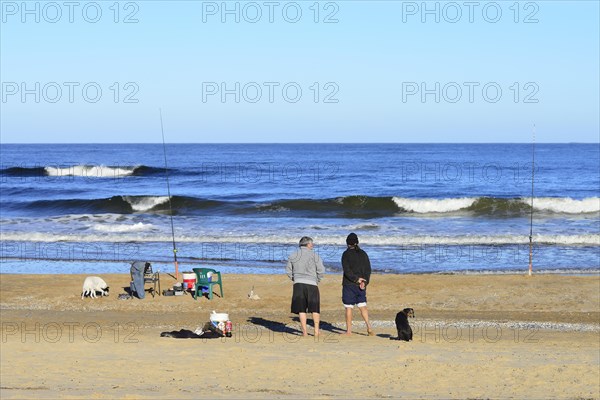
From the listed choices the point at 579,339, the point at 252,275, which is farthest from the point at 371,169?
the point at 579,339

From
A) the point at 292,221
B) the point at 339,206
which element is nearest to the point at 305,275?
the point at 292,221

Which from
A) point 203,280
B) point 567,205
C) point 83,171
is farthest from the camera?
point 83,171

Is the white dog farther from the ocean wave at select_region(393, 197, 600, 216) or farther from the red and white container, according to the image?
the ocean wave at select_region(393, 197, 600, 216)

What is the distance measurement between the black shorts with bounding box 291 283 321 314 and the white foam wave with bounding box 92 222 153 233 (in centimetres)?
1724

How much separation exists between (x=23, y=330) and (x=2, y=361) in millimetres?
2583

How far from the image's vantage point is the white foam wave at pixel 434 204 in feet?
Answer: 125

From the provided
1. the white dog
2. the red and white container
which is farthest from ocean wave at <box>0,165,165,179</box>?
the red and white container

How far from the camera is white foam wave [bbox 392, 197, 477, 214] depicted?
3809 cm

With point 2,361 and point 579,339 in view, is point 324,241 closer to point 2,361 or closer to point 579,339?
point 579,339

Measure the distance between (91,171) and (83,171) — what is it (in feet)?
2.05

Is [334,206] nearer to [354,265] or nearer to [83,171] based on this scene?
[354,265]

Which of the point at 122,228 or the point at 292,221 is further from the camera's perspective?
the point at 292,221

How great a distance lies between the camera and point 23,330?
42.4 feet

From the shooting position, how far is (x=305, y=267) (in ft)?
38.4
